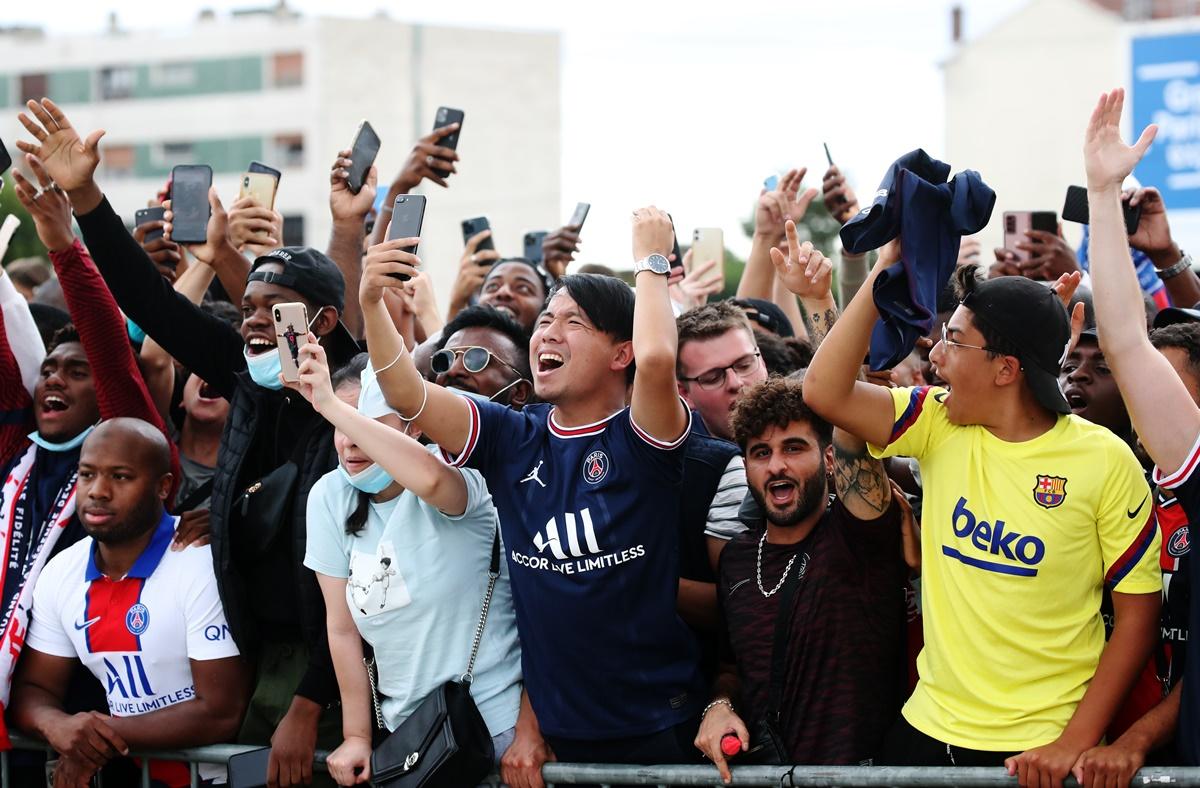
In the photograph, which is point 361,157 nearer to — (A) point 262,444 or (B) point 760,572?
(A) point 262,444

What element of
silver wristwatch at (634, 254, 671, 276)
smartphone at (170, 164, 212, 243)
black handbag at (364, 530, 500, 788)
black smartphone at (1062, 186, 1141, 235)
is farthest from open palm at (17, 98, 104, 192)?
black smartphone at (1062, 186, 1141, 235)

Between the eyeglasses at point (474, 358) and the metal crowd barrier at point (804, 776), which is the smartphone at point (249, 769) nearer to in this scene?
the metal crowd barrier at point (804, 776)

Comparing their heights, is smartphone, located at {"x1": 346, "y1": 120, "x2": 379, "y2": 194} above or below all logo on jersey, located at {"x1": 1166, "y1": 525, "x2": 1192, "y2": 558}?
above

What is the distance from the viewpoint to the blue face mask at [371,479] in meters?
4.51

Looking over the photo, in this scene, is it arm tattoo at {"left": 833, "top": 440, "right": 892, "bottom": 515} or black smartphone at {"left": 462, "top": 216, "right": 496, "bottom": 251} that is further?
black smartphone at {"left": 462, "top": 216, "right": 496, "bottom": 251}

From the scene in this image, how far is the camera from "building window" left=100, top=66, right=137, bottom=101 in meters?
53.0

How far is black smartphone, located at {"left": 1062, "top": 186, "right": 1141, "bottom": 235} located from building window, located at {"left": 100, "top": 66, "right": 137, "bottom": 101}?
52.2 meters

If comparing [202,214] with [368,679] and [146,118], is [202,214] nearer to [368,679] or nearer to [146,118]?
[368,679]

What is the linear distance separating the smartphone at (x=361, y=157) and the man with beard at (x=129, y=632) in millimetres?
1281

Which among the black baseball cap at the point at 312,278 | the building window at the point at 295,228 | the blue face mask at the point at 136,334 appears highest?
the building window at the point at 295,228

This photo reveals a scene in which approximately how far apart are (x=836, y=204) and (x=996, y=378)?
83.2 inches

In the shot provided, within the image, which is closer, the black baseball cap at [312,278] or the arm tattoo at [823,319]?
the arm tattoo at [823,319]

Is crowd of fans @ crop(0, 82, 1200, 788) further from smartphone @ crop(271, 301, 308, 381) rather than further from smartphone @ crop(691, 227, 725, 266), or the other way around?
smartphone @ crop(691, 227, 725, 266)

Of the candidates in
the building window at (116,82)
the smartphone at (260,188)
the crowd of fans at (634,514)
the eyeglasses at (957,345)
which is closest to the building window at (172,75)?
the building window at (116,82)
